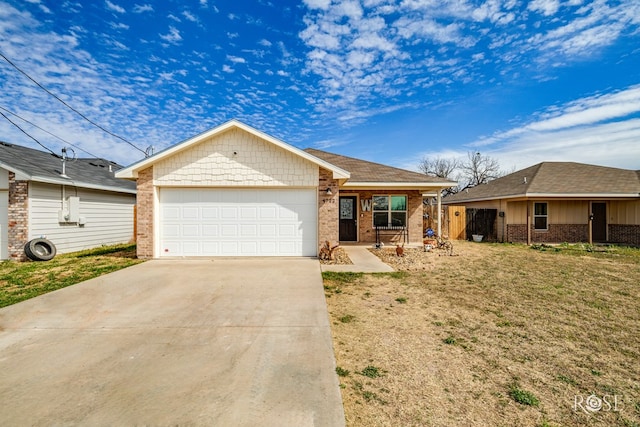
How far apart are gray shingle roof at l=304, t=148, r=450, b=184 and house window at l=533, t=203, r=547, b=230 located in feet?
20.4

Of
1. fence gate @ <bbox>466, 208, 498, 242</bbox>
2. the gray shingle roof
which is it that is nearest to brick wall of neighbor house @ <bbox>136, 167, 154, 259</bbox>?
the gray shingle roof

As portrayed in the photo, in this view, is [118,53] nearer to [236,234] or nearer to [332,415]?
[236,234]

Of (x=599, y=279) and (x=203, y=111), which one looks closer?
(x=599, y=279)

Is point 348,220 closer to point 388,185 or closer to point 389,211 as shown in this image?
point 389,211

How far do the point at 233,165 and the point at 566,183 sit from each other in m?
16.6

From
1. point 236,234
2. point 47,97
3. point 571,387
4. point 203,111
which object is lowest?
point 571,387

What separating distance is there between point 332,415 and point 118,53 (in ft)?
50.8

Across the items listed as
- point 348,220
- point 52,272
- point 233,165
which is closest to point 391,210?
point 348,220

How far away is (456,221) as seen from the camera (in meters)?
16.6

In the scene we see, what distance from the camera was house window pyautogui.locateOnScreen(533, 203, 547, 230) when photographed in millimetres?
15375

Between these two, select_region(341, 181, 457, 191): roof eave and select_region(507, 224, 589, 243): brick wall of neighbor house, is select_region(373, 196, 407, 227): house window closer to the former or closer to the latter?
select_region(341, 181, 457, 191): roof eave

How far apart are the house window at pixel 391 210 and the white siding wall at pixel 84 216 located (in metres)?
12.3

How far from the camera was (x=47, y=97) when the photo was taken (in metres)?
12.3

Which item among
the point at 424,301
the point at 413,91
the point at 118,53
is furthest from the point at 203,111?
the point at 424,301
